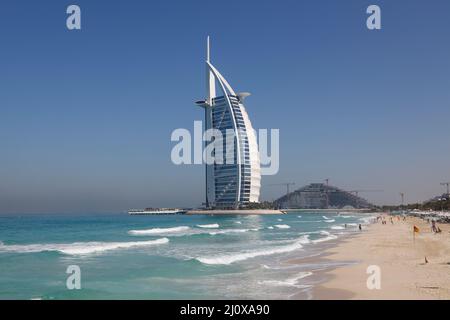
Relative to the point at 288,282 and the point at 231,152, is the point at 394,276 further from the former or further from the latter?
the point at 231,152

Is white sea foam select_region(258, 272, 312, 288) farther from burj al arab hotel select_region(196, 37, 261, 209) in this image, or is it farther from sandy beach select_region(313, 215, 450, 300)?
burj al arab hotel select_region(196, 37, 261, 209)

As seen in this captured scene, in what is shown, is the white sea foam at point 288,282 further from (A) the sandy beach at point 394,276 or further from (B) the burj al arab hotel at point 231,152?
(B) the burj al arab hotel at point 231,152

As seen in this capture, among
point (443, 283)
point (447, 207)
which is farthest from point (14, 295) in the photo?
point (447, 207)

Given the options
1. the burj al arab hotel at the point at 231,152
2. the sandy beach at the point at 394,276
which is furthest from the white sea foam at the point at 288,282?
the burj al arab hotel at the point at 231,152

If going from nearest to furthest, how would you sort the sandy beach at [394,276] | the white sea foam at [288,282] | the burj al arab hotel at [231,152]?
the sandy beach at [394,276] < the white sea foam at [288,282] < the burj al arab hotel at [231,152]

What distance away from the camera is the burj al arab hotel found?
150250 millimetres

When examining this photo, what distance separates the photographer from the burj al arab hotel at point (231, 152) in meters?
150

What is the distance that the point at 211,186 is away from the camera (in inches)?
6324

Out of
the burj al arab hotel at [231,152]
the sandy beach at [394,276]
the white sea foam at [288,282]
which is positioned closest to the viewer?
the sandy beach at [394,276]

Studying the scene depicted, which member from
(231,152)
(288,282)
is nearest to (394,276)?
(288,282)

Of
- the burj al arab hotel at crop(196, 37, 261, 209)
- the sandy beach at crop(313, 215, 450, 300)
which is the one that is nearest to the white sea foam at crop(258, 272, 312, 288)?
the sandy beach at crop(313, 215, 450, 300)

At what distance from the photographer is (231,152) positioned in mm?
151375
